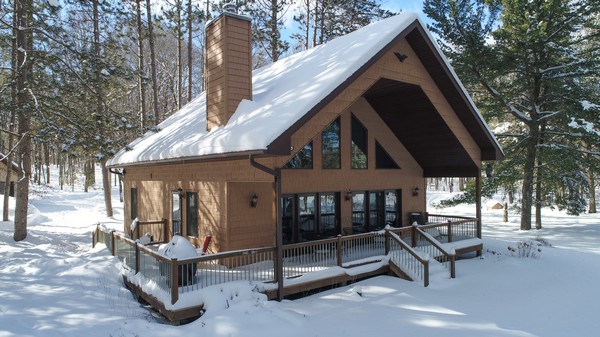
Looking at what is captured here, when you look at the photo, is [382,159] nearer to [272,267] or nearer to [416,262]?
[416,262]

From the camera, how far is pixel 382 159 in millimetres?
13742

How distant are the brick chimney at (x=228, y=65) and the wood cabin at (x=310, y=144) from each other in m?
0.03

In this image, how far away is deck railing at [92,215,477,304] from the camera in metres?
7.41

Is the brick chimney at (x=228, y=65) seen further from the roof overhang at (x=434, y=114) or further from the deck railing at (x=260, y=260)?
the deck railing at (x=260, y=260)

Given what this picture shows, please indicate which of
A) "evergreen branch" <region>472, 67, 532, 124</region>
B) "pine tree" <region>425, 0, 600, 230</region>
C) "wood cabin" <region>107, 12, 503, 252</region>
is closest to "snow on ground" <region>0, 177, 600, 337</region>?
"wood cabin" <region>107, 12, 503, 252</region>

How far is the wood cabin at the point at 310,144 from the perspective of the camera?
8.30 m

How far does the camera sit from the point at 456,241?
12383mm

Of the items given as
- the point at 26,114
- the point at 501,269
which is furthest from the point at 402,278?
the point at 26,114

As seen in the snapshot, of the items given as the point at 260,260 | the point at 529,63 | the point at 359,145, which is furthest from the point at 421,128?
the point at 529,63

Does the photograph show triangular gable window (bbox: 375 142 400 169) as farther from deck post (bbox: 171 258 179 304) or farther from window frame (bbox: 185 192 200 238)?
deck post (bbox: 171 258 179 304)

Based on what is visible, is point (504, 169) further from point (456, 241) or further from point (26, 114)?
point (26, 114)

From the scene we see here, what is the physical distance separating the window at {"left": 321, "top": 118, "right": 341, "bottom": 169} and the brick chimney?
3.09m

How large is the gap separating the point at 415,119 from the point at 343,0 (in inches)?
541

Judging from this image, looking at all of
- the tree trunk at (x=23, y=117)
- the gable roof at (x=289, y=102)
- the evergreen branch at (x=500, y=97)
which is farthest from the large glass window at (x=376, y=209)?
the tree trunk at (x=23, y=117)
